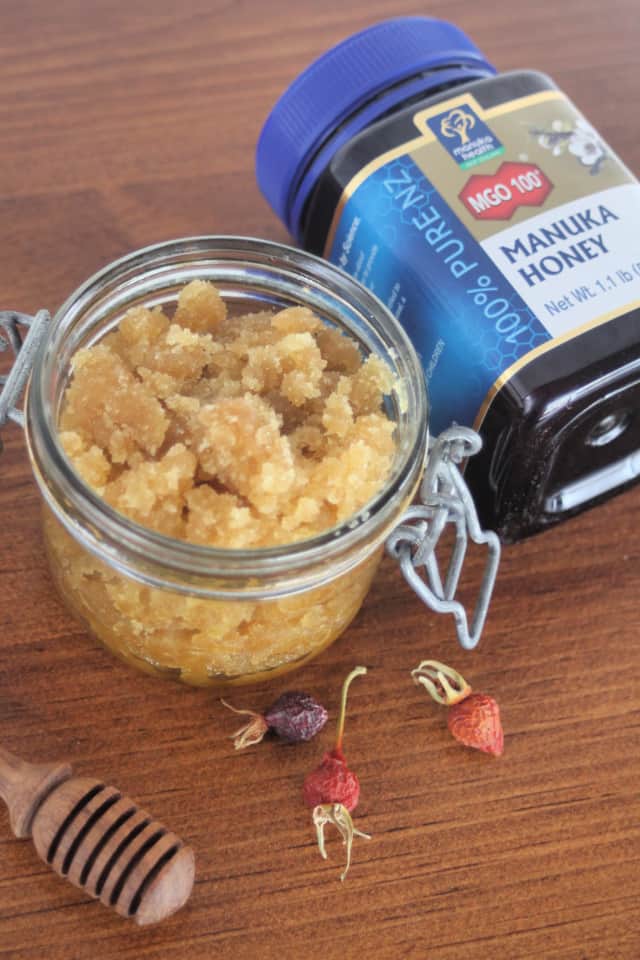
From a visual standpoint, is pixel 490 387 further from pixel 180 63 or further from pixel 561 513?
pixel 180 63

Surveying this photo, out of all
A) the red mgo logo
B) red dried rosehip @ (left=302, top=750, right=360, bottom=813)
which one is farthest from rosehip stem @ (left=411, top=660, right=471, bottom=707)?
the red mgo logo

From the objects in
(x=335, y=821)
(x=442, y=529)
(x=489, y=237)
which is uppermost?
(x=489, y=237)

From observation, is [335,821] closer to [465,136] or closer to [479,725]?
[479,725]

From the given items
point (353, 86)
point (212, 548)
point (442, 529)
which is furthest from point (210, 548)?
point (353, 86)

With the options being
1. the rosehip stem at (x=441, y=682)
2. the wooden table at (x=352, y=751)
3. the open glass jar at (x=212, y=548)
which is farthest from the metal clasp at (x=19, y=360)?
the rosehip stem at (x=441, y=682)

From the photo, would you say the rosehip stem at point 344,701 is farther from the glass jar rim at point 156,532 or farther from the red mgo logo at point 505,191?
the red mgo logo at point 505,191

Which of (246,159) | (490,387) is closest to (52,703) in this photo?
(490,387)

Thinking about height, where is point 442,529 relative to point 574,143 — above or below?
below
